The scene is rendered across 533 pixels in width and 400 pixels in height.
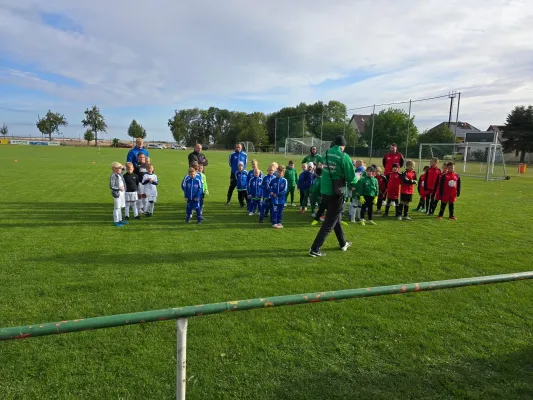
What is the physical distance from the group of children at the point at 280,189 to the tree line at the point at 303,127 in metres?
16.2

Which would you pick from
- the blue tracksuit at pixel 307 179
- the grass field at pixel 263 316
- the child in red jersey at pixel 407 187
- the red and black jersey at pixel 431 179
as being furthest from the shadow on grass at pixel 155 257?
the red and black jersey at pixel 431 179

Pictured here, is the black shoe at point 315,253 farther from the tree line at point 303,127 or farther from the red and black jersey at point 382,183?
the tree line at point 303,127

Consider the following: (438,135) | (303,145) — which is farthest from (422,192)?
Result: (303,145)

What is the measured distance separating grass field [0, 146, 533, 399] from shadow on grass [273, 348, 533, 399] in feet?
0.04

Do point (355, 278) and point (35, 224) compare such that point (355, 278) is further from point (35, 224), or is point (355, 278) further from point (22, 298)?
point (35, 224)

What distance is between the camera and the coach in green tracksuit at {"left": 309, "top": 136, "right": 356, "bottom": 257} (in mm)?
6328

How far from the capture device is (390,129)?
90.2 feet

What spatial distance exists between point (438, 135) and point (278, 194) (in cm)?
2389

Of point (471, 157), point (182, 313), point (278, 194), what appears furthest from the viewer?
point (471, 157)

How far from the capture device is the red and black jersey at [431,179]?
37.4 ft

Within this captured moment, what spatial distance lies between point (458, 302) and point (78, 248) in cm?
Answer: 681

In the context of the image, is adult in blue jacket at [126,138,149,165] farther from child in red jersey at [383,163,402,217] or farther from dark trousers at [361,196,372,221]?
child in red jersey at [383,163,402,217]

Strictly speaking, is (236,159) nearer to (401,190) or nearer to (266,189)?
(266,189)

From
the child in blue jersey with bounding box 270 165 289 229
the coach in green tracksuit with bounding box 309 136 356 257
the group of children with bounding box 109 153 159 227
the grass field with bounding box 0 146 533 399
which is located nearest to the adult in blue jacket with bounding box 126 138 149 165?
the group of children with bounding box 109 153 159 227
